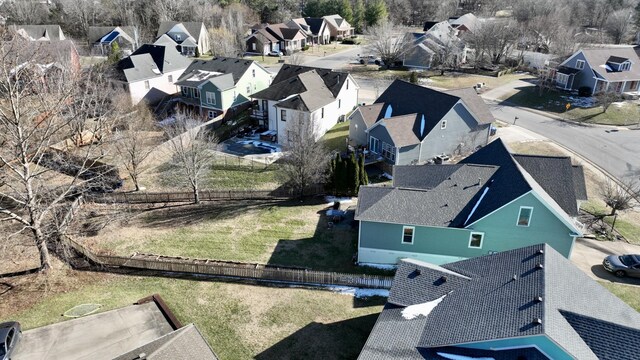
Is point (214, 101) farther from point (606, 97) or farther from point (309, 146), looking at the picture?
point (606, 97)

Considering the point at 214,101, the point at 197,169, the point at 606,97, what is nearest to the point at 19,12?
the point at 214,101

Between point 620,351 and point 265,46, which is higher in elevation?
point 265,46

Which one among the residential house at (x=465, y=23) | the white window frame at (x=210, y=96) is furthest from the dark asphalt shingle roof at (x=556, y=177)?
the residential house at (x=465, y=23)

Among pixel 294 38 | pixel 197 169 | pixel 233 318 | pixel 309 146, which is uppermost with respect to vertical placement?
pixel 294 38

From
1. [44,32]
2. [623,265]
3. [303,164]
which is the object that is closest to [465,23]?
[303,164]

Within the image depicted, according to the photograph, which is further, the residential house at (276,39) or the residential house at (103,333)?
the residential house at (276,39)

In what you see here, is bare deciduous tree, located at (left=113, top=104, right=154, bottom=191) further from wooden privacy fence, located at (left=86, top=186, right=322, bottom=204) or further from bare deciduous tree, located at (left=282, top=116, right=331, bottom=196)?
bare deciduous tree, located at (left=282, top=116, right=331, bottom=196)

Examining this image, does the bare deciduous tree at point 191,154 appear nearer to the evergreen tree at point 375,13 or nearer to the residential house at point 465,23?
the residential house at point 465,23
